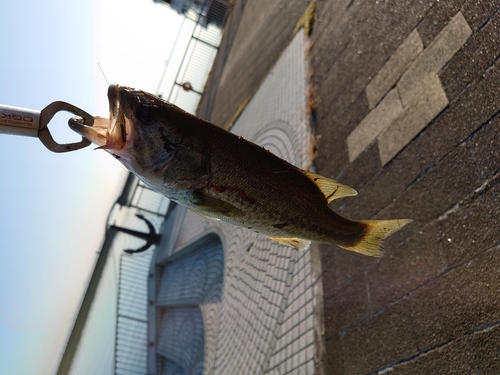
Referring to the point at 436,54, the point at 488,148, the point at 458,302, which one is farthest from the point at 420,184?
the point at 436,54

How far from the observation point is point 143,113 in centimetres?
107

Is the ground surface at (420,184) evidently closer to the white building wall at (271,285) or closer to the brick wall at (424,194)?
the brick wall at (424,194)

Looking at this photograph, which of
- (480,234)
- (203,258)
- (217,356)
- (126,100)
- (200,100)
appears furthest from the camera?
(200,100)

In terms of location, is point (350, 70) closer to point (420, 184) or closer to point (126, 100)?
point (420, 184)

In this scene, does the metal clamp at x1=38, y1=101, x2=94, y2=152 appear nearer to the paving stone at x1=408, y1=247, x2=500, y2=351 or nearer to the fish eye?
the fish eye

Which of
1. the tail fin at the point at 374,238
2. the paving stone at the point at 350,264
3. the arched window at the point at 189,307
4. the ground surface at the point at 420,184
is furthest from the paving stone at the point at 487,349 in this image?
the arched window at the point at 189,307

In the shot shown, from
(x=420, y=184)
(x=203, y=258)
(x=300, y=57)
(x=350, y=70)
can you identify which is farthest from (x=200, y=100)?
(x=420, y=184)

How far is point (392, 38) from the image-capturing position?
2945 mm

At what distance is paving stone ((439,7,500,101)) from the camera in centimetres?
196

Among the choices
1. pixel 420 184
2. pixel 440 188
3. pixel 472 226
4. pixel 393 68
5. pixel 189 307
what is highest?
pixel 393 68

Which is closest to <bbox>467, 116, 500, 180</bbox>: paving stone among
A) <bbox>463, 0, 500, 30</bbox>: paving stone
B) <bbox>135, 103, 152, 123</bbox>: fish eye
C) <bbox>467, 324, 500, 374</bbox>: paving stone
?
<bbox>463, 0, 500, 30</bbox>: paving stone

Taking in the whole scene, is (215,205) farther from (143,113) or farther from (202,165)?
(143,113)

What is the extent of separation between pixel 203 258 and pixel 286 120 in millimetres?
3513

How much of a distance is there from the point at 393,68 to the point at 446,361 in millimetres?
2090
